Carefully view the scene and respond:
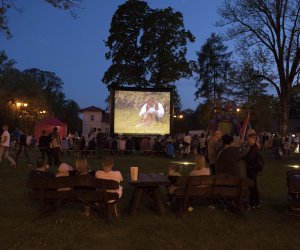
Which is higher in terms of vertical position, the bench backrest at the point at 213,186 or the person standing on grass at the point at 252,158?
the person standing on grass at the point at 252,158

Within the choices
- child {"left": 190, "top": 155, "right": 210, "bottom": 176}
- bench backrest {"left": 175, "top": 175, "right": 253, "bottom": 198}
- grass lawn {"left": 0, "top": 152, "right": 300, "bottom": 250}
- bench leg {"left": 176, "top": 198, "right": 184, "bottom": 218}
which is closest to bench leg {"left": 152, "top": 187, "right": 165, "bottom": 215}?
grass lawn {"left": 0, "top": 152, "right": 300, "bottom": 250}

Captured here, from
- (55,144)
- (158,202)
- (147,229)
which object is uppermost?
(55,144)

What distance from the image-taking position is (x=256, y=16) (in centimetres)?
2994

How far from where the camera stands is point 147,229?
22.6ft

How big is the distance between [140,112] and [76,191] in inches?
820

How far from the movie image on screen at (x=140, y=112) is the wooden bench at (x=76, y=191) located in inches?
808

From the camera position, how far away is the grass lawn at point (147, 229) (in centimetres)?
606

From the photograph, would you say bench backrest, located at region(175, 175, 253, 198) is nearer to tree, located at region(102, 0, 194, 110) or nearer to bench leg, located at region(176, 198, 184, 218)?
bench leg, located at region(176, 198, 184, 218)

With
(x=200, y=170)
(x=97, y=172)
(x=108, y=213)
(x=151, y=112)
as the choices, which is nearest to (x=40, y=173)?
(x=97, y=172)

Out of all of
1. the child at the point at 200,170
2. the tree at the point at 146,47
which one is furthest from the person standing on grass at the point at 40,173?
the tree at the point at 146,47

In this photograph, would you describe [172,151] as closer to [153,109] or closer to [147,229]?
[153,109]

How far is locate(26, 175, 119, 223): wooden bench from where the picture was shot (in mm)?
7242

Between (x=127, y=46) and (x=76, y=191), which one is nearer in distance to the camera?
(x=76, y=191)

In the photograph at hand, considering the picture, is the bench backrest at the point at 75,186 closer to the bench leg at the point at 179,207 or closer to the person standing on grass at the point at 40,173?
the person standing on grass at the point at 40,173
